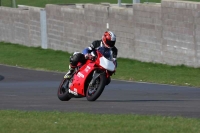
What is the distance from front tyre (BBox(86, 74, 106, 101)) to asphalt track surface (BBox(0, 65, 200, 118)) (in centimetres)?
15

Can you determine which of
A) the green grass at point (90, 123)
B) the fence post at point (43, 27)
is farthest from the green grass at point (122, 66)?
the green grass at point (90, 123)

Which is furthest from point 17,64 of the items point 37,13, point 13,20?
point 13,20

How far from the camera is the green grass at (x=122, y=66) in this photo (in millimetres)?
23013

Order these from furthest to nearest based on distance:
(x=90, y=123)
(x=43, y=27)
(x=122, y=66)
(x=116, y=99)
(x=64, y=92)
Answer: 1. (x=43, y=27)
2. (x=122, y=66)
3. (x=116, y=99)
4. (x=64, y=92)
5. (x=90, y=123)

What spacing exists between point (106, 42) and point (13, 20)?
1052 inches

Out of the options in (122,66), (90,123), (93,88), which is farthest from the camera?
(122,66)

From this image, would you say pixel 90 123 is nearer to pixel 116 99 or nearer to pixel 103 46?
pixel 103 46

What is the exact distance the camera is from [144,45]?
96.7ft

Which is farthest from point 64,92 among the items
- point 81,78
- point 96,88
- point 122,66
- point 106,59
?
point 122,66

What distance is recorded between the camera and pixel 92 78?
1481 centimetres

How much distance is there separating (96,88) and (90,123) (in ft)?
13.6

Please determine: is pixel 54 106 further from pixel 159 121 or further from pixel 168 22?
pixel 168 22

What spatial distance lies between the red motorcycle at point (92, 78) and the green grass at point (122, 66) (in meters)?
6.48

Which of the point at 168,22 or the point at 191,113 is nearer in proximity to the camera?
the point at 191,113
